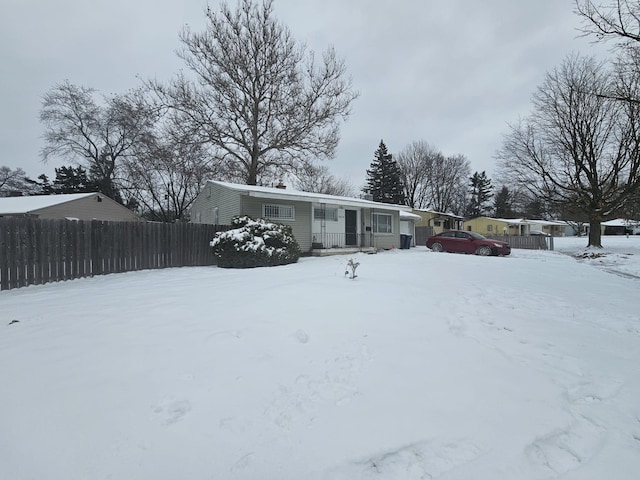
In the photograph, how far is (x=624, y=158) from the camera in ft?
64.2

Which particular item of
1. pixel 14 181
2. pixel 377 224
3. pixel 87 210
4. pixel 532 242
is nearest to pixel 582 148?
pixel 532 242

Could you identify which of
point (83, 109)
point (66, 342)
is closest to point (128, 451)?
point (66, 342)

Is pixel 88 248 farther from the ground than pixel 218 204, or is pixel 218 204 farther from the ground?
pixel 218 204

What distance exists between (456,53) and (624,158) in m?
14.7

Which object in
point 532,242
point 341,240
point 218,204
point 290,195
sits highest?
point 290,195

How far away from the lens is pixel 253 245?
10.7 meters

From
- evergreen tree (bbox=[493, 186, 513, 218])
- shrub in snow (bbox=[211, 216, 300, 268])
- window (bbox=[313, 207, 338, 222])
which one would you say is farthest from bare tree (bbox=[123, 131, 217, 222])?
evergreen tree (bbox=[493, 186, 513, 218])

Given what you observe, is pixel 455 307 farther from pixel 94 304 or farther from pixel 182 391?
pixel 94 304

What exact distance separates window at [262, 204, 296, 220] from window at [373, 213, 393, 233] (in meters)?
6.33

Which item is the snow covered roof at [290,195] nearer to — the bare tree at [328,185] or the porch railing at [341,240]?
the porch railing at [341,240]

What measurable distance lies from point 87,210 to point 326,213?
17.2 meters

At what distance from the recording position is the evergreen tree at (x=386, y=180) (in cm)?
4438

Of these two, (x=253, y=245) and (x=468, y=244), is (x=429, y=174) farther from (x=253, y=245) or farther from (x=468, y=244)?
(x=253, y=245)

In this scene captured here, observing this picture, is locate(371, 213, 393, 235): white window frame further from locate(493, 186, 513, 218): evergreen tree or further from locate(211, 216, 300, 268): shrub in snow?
locate(493, 186, 513, 218): evergreen tree
